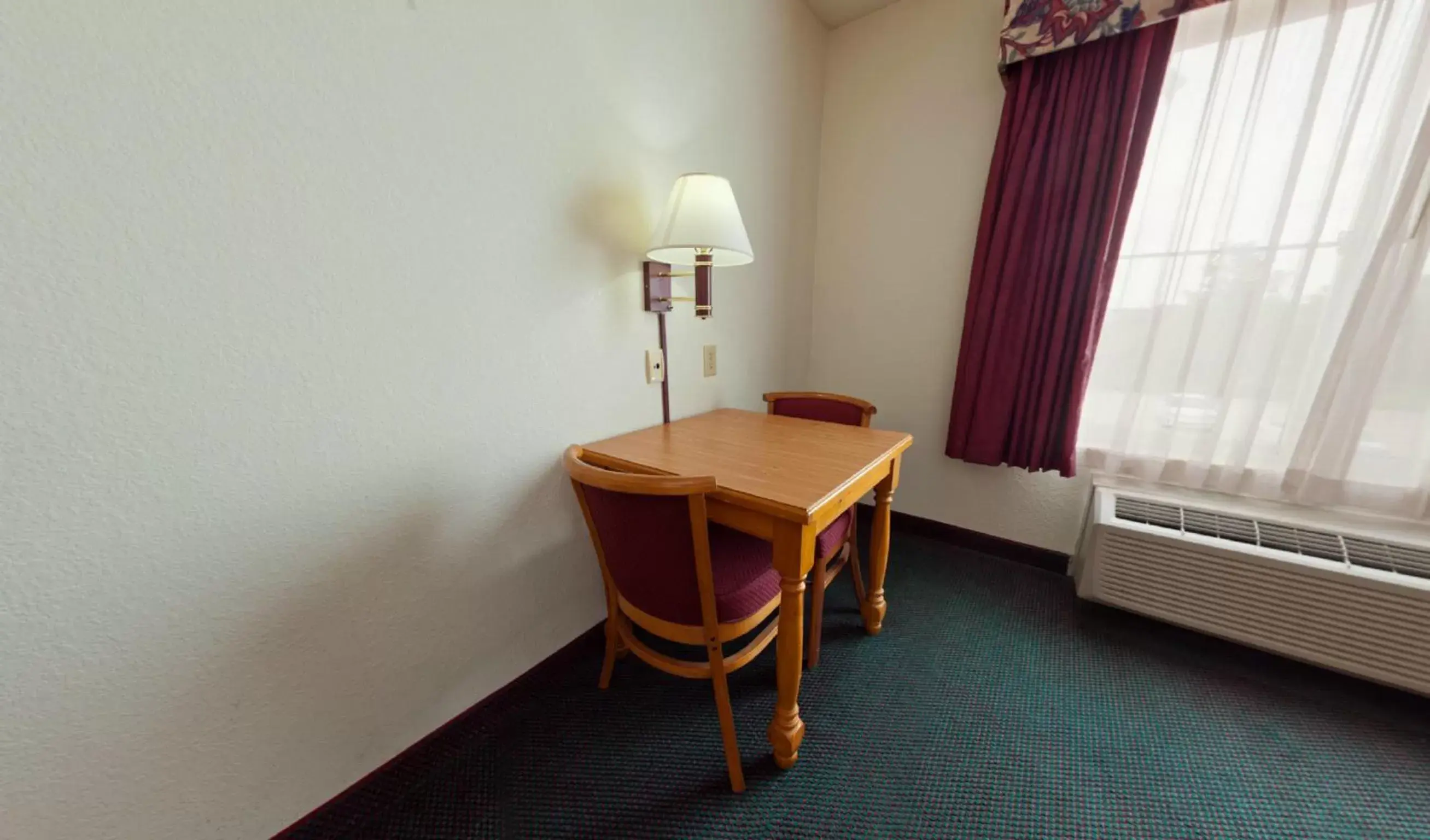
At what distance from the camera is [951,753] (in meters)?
A: 1.20

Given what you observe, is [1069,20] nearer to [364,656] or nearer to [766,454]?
[766,454]

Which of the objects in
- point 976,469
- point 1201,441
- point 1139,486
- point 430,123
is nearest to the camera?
point 430,123

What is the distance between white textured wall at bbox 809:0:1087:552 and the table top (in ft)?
2.82

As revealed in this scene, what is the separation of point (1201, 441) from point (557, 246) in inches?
91.9

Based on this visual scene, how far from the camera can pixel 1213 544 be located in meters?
1.45

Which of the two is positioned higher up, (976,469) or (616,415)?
(616,415)

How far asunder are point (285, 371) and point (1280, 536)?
9.12 feet

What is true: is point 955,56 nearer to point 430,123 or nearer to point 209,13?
point 430,123

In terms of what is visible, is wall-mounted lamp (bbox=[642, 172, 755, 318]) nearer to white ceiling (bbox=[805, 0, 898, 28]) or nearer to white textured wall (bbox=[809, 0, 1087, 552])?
white textured wall (bbox=[809, 0, 1087, 552])

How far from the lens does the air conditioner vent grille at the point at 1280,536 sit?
1311 millimetres

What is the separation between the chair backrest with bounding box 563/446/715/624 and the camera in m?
0.88

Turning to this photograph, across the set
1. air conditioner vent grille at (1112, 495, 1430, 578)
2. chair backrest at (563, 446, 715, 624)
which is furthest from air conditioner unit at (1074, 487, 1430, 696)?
chair backrest at (563, 446, 715, 624)

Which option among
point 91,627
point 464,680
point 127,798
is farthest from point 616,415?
point 127,798

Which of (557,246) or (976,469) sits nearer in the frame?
(557,246)
